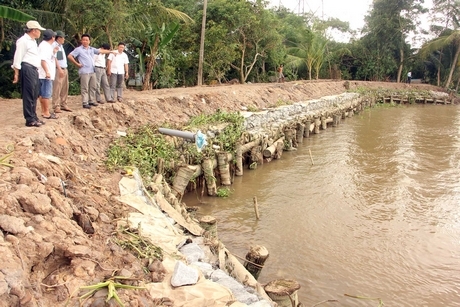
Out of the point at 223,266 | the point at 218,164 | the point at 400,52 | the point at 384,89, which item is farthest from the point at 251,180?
the point at 400,52

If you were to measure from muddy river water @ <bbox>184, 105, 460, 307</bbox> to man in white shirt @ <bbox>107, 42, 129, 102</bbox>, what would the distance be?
321 cm

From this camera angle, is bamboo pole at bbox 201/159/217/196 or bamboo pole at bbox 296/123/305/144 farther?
bamboo pole at bbox 296/123/305/144

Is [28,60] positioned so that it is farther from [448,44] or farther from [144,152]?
[448,44]

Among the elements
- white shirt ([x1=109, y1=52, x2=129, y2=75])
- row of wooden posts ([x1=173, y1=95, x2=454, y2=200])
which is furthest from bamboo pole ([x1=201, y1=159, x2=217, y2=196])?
white shirt ([x1=109, y1=52, x2=129, y2=75])

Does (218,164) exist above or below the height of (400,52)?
below

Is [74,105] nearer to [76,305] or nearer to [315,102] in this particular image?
[76,305]

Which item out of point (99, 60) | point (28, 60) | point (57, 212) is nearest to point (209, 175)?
point (99, 60)

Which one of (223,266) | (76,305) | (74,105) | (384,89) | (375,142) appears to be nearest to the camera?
(76,305)

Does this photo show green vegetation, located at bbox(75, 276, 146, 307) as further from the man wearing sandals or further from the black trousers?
the man wearing sandals

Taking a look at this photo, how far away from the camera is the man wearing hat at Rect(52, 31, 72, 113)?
23.2 ft

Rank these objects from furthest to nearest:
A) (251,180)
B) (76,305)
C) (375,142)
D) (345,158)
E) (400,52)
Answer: (400,52) → (375,142) → (345,158) → (251,180) → (76,305)

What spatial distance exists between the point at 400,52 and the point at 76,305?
3201 cm

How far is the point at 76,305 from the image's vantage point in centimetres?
290

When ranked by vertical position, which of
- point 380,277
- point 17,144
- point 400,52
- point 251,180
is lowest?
point 380,277
